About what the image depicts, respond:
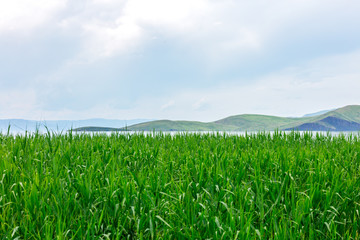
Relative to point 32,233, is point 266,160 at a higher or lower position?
higher

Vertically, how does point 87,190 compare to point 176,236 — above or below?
above

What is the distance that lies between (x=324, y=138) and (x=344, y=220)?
24.5 ft

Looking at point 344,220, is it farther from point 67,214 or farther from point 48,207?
point 48,207

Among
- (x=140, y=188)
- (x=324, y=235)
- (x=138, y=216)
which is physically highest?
(x=140, y=188)

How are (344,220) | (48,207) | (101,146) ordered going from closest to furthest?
(48,207) < (344,220) < (101,146)

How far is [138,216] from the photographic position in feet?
10.0

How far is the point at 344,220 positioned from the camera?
3.28 m

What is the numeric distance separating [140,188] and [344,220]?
2487mm

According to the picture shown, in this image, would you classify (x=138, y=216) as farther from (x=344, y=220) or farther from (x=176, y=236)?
(x=344, y=220)

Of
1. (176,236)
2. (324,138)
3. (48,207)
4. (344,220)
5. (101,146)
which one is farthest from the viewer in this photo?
(324,138)

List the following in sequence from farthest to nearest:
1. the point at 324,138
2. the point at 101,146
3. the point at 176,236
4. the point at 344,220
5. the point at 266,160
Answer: the point at 324,138 < the point at 101,146 < the point at 266,160 < the point at 344,220 < the point at 176,236

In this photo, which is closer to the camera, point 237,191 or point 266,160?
point 237,191

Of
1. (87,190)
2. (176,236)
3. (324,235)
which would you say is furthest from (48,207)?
(324,235)

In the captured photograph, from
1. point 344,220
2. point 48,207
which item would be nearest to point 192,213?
point 48,207
